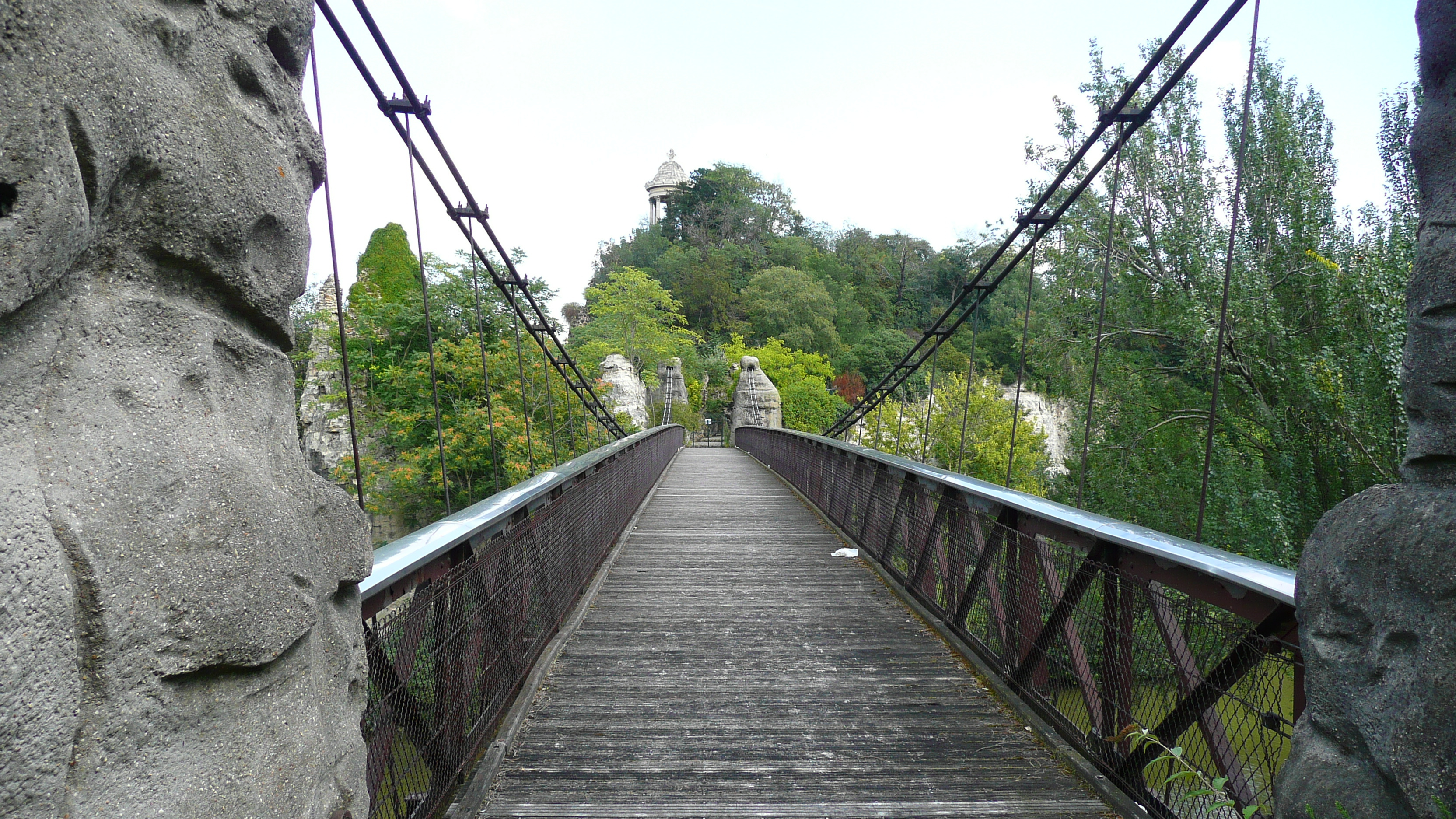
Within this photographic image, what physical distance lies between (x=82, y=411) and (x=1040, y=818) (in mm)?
2258

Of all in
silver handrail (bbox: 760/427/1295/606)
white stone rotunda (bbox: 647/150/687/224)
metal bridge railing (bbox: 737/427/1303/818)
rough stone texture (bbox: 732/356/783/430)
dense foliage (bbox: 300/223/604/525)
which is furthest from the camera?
white stone rotunda (bbox: 647/150/687/224)

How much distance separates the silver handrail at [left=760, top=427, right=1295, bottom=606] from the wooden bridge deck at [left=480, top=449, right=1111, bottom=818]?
737 mm

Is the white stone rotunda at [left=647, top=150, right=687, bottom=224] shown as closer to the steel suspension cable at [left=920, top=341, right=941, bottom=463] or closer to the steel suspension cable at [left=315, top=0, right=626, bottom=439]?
the steel suspension cable at [left=920, top=341, right=941, bottom=463]

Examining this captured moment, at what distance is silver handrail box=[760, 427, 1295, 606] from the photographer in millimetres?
1548

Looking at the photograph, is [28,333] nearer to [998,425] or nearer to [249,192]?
[249,192]

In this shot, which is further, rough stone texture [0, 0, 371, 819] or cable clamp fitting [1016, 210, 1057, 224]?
cable clamp fitting [1016, 210, 1057, 224]

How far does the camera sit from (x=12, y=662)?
0.69m

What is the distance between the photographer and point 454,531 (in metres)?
2.05

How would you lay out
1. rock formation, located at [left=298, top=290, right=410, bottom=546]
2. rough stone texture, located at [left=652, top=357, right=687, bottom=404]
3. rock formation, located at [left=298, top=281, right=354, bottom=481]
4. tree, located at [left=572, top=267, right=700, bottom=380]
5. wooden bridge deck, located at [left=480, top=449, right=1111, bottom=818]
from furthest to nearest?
rough stone texture, located at [left=652, top=357, right=687, bottom=404] → tree, located at [left=572, top=267, right=700, bottom=380] → rock formation, located at [left=298, top=281, right=354, bottom=481] → rock formation, located at [left=298, top=290, right=410, bottom=546] → wooden bridge deck, located at [left=480, top=449, right=1111, bottom=818]

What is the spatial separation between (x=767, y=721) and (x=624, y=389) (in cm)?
2081

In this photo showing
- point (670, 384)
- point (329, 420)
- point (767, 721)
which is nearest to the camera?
point (767, 721)

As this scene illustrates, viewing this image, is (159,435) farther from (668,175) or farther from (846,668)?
(668,175)

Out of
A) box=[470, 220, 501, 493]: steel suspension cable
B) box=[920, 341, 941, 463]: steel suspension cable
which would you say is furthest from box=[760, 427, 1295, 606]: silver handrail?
box=[470, 220, 501, 493]: steel suspension cable

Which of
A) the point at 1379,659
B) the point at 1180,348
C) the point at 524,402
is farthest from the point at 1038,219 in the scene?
the point at 1180,348
